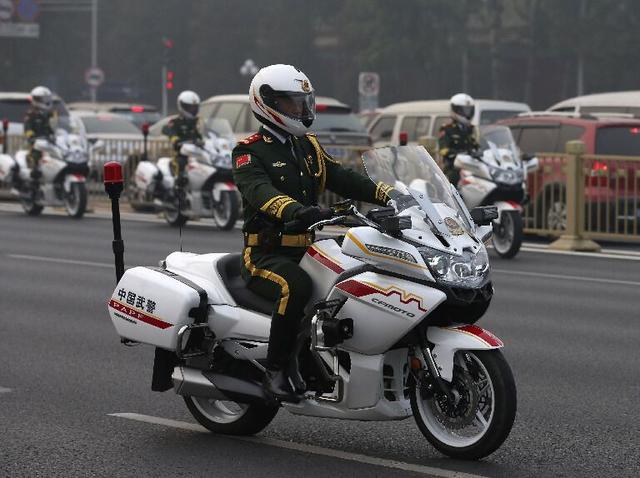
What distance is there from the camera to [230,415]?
8008mm

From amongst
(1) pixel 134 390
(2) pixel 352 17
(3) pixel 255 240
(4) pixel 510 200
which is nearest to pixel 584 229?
(4) pixel 510 200

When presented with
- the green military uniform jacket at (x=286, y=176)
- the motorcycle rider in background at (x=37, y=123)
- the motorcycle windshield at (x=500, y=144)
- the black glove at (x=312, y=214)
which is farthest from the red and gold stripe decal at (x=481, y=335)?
the motorcycle rider in background at (x=37, y=123)

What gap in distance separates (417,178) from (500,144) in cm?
1188

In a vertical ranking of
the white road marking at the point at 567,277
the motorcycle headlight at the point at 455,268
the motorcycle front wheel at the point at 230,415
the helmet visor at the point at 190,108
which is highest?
the helmet visor at the point at 190,108

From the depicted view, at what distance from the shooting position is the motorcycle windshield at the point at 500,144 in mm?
19062

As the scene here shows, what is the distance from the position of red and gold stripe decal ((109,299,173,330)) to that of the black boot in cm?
56

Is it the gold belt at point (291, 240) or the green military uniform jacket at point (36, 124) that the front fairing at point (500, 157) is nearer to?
the green military uniform jacket at point (36, 124)

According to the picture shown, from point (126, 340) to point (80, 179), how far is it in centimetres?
1651

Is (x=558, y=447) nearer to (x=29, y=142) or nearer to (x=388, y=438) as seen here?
(x=388, y=438)

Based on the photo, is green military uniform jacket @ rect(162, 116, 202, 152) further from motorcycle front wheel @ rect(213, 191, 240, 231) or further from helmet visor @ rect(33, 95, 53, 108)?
helmet visor @ rect(33, 95, 53, 108)

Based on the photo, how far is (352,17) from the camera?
7875cm

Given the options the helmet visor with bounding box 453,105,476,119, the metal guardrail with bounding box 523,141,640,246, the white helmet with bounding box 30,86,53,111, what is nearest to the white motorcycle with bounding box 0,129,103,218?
the white helmet with bounding box 30,86,53,111

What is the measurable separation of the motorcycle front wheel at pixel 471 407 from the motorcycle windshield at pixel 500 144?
39.3 feet

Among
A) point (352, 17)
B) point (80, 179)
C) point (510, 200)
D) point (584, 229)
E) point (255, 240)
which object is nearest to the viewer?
point (255, 240)
